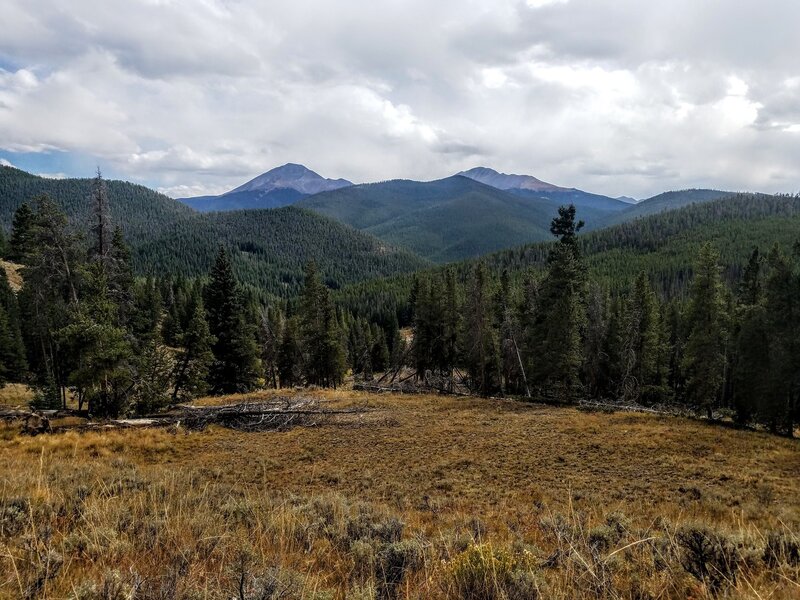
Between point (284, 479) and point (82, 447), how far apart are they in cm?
872

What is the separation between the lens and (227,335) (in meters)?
34.1

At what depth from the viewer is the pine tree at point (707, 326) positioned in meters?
28.3

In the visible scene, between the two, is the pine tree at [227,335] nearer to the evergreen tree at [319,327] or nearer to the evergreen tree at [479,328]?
the evergreen tree at [319,327]

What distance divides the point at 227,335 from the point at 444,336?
22837 millimetres

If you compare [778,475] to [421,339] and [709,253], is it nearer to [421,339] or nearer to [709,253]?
[709,253]

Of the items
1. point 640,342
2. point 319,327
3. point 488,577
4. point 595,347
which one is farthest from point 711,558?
point 595,347

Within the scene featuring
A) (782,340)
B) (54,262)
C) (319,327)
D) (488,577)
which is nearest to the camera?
(488,577)

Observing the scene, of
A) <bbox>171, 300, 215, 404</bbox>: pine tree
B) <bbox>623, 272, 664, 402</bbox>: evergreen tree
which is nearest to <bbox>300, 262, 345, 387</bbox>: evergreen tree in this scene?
<bbox>171, 300, 215, 404</bbox>: pine tree

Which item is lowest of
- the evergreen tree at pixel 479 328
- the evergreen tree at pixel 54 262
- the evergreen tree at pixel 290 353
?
the evergreen tree at pixel 290 353

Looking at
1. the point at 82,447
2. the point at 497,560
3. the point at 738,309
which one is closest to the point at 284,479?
the point at 82,447

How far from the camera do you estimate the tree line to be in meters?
22.8

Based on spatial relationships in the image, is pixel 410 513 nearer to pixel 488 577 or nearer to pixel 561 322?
pixel 488 577

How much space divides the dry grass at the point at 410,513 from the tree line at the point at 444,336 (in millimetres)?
6132

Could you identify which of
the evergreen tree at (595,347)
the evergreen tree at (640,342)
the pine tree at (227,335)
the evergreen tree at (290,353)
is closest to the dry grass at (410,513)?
the pine tree at (227,335)
